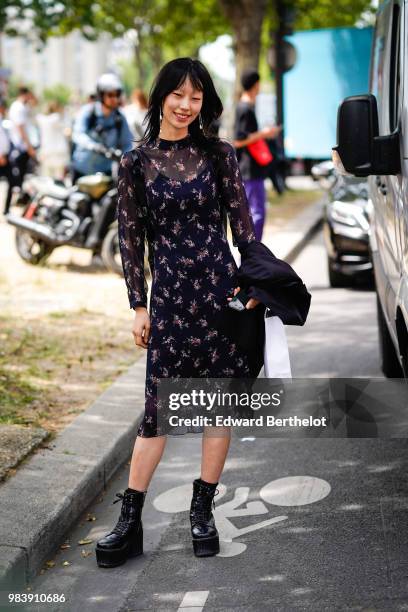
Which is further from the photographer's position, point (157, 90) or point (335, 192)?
point (335, 192)

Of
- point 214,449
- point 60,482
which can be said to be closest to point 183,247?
point 214,449

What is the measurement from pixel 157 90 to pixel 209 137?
0.25 meters

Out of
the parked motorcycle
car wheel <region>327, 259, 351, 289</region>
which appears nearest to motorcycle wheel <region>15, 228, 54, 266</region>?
the parked motorcycle

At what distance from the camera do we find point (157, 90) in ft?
12.7

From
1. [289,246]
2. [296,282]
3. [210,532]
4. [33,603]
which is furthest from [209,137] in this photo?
[289,246]

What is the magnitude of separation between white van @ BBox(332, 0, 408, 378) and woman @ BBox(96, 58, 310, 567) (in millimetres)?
529

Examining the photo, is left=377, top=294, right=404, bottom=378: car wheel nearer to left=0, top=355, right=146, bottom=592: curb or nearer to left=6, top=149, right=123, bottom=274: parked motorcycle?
left=0, top=355, right=146, bottom=592: curb

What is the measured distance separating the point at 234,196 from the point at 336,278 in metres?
6.60

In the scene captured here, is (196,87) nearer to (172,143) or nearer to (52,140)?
(172,143)

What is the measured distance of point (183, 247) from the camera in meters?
3.90

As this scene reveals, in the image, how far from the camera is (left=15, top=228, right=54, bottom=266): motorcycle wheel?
11.5 m

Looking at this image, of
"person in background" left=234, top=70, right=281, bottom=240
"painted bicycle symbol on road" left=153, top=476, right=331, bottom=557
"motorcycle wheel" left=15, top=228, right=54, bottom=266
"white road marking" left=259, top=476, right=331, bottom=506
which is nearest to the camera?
"painted bicycle symbol on road" left=153, top=476, right=331, bottom=557

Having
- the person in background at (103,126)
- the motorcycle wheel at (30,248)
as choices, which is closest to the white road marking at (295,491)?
the person in background at (103,126)

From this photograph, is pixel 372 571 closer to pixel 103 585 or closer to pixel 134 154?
pixel 103 585
